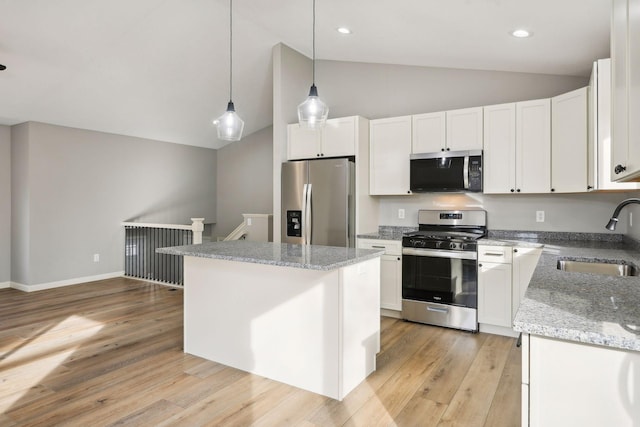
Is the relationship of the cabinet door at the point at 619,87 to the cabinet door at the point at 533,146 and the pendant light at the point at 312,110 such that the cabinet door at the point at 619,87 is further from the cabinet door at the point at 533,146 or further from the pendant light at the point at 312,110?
the cabinet door at the point at 533,146

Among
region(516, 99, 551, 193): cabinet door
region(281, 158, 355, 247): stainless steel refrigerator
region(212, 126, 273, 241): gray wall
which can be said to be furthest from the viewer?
region(212, 126, 273, 241): gray wall

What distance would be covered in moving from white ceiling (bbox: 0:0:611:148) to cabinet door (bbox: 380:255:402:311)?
2139 mm

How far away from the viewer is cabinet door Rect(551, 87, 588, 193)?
10.4 feet

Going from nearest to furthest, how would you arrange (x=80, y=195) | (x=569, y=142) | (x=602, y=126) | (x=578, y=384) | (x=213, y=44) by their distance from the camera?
(x=578, y=384), (x=602, y=126), (x=569, y=142), (x=213, y=44), (x=80, y=195)

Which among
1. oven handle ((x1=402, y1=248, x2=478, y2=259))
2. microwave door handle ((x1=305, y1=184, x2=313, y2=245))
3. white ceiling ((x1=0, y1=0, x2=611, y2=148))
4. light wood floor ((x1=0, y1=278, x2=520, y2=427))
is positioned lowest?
light wood floor ((x1=0, y1=278, x2=520, y2=427))

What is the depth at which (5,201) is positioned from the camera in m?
5.59

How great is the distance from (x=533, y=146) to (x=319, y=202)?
84.1 inches

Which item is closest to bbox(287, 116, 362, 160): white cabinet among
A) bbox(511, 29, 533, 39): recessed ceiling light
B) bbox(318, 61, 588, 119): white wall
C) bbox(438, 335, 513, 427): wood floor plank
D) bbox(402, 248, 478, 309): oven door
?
bbox(318, 61, 588, 119): white wall

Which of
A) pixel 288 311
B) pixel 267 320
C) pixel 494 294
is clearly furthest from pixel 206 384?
pixel 494 294

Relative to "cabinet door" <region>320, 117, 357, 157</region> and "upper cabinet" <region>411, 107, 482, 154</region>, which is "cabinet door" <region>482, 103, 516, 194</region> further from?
"cabinet door" <region>320, 117, 357, 157</region>

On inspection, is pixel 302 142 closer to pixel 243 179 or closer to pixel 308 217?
pixel 308 217

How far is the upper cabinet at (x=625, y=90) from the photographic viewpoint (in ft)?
3.61

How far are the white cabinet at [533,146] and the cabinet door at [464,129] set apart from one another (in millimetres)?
351

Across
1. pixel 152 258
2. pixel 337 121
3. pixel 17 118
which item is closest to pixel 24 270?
pixel 152 258
